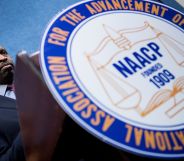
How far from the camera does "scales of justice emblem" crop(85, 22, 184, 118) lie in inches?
17.3

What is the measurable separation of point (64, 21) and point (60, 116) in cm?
17

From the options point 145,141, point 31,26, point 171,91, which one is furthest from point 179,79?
point 31,26

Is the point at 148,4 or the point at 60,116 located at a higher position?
the point at 148,4

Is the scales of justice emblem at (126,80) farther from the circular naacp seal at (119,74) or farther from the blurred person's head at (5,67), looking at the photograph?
the blurred person's head at (5,67)

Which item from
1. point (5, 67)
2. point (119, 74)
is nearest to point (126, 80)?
point (119, 74)

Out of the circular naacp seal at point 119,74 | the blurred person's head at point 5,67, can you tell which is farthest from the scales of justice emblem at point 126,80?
the blurred person's head at point 5,67

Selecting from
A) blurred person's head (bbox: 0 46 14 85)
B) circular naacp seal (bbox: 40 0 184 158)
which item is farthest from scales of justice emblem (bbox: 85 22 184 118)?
blurred person's head (bbox: 0 46 14 85)

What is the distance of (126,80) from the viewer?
458mm

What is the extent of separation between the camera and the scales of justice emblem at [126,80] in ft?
1.44

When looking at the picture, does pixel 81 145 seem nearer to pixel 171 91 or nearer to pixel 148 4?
pixel 171 91

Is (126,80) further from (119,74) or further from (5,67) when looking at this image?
(5,67)

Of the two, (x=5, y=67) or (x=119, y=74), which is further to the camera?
(x=5, y=67)

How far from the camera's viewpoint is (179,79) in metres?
0.49

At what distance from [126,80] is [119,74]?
2cm
